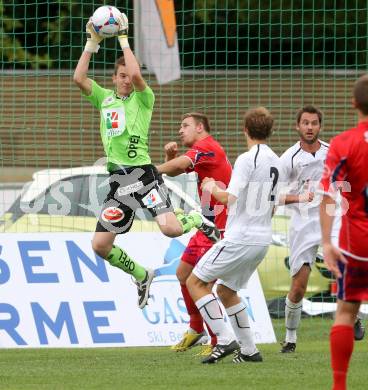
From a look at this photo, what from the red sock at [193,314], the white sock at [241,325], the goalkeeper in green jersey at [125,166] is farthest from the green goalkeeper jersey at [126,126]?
the white sock at [241,325]

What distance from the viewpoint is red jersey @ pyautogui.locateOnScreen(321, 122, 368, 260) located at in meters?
6.98

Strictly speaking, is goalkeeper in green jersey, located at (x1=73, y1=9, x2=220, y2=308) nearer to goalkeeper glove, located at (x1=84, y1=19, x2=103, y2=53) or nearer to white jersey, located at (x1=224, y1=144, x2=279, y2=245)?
goalkeeper glove, located at (x1=84, y1=19, x2=103, y2=53)

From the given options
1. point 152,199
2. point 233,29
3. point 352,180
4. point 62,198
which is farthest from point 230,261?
point 233,29

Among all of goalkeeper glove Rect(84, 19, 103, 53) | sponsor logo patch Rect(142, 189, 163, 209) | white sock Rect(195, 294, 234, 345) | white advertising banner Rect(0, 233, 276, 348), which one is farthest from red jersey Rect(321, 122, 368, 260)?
white advertising banner Rect(0, 233, 276, 348)

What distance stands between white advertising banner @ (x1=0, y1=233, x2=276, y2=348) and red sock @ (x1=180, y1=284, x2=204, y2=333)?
588 millimetres

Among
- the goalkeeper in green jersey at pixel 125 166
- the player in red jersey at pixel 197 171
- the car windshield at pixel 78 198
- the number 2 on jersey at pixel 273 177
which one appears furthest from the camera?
the car windshield at pixel 78 198

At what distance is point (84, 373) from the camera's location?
355 inches

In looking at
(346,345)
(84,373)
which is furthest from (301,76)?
(346,345)

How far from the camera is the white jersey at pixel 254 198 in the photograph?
8992 mm

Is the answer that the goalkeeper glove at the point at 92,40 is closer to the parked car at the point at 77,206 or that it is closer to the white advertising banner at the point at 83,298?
the white advertising banner at the point at 83,298

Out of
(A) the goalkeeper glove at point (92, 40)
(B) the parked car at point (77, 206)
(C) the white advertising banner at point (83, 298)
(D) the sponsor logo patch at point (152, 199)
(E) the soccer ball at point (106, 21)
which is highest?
(E) the soccer ball at point (106, 21)

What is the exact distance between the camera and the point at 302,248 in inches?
421

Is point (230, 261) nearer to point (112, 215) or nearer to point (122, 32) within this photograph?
point (112, 215)

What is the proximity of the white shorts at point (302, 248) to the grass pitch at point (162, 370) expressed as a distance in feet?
2.60
